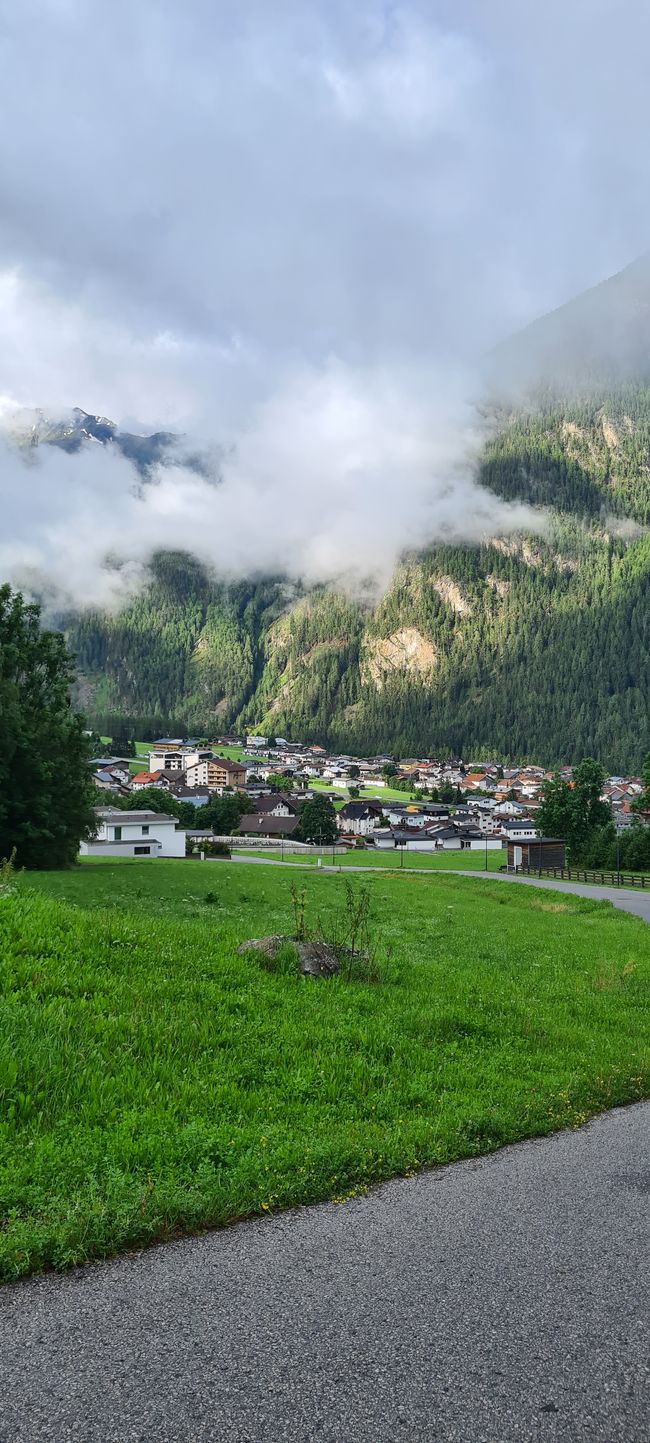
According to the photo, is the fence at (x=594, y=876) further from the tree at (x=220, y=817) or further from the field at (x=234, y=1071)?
the tree at (x=220, y=817)

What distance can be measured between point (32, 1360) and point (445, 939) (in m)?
18.8

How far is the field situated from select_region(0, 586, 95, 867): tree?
22847 millimetres

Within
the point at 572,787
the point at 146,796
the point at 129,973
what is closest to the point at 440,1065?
the point at 129,973

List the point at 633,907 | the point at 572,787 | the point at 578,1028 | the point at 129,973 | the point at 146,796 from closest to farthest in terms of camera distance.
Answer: the point at 129,973 → the point at 578,1028 → the point at 633,907 → the point at 572,787 → the point at 146,796

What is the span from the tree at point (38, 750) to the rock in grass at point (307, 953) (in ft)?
79.0

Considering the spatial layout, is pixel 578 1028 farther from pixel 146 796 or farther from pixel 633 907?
pixel 146 796

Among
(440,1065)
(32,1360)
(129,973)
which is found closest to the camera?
(32,1360)

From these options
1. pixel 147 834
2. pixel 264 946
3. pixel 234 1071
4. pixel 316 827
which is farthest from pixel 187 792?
pixel 234 1071

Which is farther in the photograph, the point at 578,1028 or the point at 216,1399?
the point at 578,1028

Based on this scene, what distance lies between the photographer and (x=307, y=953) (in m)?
13.0

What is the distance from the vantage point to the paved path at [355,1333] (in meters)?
3.86

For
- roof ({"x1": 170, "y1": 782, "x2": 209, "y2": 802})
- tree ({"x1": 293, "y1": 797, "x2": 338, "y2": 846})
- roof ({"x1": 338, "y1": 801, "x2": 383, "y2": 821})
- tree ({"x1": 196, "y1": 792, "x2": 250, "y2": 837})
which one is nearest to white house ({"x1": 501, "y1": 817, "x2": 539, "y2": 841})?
roof ({"x1": 338, "y1": 801, "x2": 383, "y2": 821})

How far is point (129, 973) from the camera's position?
10.9 meters

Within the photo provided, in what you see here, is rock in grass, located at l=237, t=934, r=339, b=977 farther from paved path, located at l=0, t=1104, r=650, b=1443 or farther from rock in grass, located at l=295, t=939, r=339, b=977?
paved path, located at l=0, t=1104, r=650, b=1443
